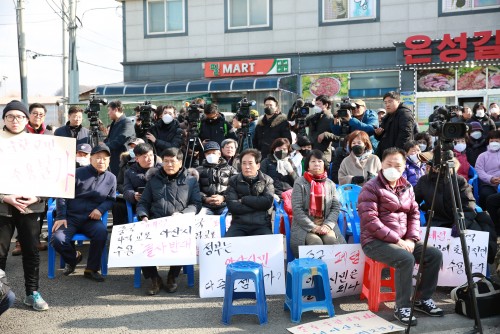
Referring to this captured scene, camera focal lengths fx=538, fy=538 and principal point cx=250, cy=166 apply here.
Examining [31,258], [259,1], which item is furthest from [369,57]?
[31,258]

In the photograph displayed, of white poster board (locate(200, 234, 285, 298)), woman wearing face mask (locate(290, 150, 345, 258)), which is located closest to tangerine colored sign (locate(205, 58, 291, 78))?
woman wearing face mask (locate(290, 150, 345, 258))

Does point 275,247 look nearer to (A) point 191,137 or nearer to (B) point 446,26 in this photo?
(A) point 191,137

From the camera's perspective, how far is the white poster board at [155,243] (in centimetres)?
525

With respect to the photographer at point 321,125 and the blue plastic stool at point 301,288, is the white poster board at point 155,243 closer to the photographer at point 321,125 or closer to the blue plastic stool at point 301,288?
the blue plastic stool at point 301,288

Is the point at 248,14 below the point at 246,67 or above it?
above

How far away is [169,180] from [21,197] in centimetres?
172

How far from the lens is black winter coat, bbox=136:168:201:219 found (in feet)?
18.9

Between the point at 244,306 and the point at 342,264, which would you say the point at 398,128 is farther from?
the point at 244,306

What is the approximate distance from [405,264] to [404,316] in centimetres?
43

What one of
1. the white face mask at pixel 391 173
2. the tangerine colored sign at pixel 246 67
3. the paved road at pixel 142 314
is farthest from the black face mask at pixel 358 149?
the tangerine colored sign at pixel 246 67

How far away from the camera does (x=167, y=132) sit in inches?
315

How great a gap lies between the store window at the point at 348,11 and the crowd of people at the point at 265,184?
10193mm

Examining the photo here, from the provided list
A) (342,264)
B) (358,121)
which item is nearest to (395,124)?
(358,121)

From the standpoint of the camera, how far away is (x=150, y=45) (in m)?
20.5
